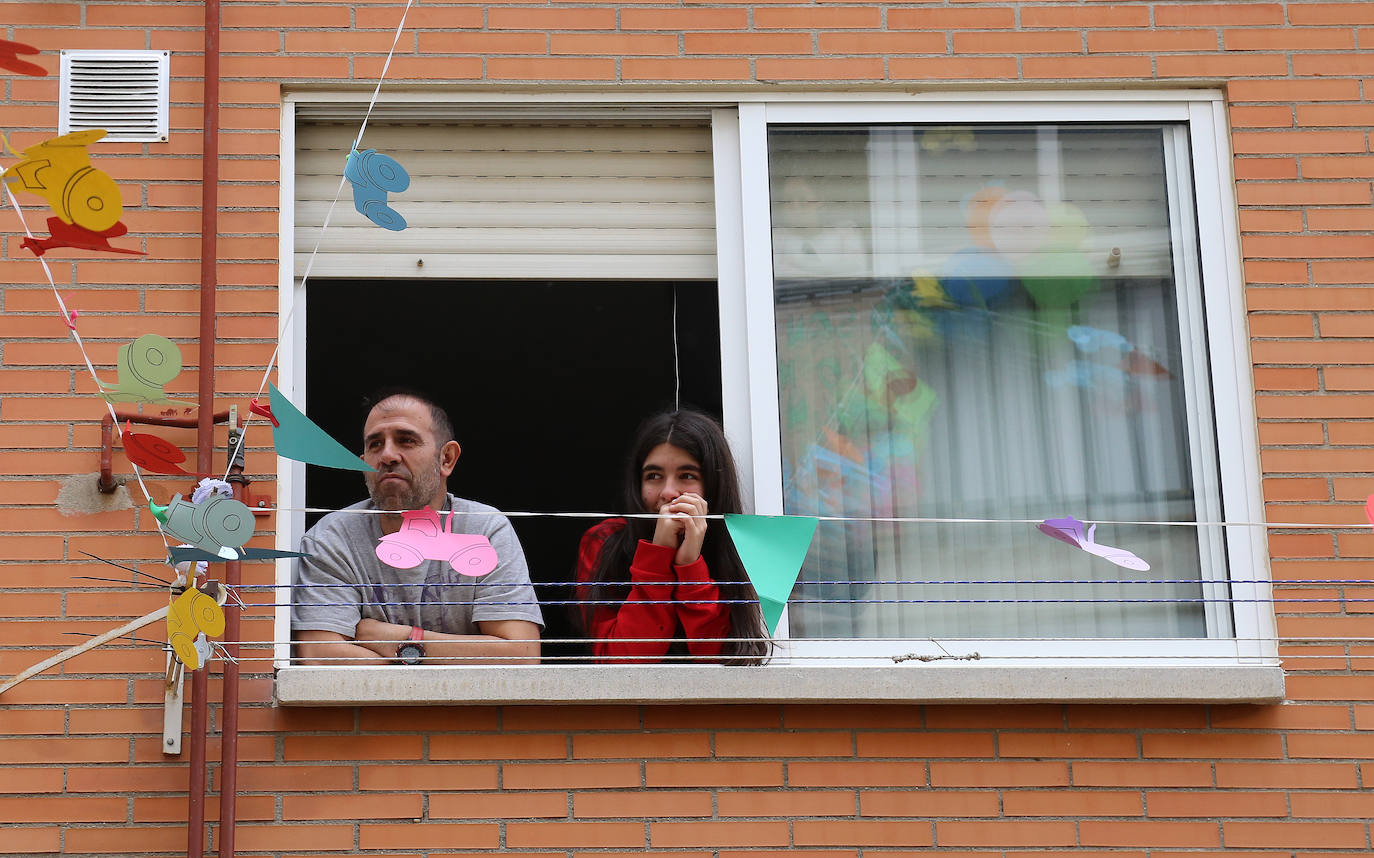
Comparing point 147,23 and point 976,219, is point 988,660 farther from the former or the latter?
point 147,23

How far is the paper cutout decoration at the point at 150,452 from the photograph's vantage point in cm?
389

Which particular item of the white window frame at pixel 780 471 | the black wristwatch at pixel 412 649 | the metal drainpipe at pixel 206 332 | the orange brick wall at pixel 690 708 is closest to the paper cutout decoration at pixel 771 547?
the white window frame at pixel 780 471

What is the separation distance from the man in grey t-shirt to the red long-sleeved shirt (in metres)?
0.25

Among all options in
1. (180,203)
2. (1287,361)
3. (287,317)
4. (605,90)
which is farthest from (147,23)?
(1287,361)

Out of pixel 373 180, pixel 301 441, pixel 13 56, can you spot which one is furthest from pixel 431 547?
pixel 13 56

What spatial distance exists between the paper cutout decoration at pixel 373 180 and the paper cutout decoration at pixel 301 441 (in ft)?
1.64

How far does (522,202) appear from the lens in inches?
191

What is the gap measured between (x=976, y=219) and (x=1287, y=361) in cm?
97

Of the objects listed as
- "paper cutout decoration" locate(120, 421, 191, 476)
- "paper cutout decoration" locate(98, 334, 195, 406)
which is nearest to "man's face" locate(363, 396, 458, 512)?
"paper cutout decoration" locate(120, 421, 191, 476)

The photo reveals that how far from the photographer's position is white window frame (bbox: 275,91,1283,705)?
4.23 meters

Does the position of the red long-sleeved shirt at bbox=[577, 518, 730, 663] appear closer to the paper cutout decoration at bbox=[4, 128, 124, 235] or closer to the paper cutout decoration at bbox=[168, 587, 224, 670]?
the paper cutout decoration at bbox=[168, 587, 224, 670]

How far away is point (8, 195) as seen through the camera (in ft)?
14.9

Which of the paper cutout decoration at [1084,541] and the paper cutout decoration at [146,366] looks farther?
the paper cutout decoration at [1084,541]

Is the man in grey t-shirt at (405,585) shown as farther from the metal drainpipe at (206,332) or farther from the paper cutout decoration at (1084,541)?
the paper cutout decoration at (1084,541)
